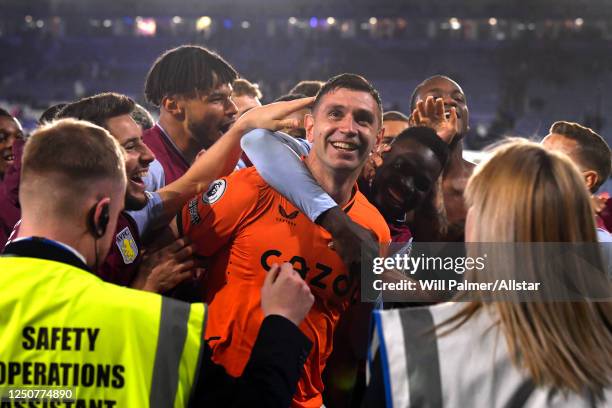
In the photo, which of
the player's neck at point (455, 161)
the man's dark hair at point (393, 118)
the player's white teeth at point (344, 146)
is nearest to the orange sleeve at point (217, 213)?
the player's white teeth at point (344, 146)

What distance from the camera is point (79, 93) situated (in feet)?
53.9

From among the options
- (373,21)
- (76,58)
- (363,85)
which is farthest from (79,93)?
(363,85)

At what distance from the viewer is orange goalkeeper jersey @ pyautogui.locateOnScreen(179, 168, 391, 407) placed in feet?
6.67

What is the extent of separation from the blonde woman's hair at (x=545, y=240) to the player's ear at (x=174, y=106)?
61.3 inches

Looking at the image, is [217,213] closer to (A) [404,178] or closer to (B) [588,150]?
(A) [404,178]

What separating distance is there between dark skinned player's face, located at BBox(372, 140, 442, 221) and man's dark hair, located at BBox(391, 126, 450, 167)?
0.04 ft

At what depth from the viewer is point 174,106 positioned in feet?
8.47

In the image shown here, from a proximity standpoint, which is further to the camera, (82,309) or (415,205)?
(415,205)

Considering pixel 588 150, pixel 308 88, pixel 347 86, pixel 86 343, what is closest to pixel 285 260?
pixel 347 86

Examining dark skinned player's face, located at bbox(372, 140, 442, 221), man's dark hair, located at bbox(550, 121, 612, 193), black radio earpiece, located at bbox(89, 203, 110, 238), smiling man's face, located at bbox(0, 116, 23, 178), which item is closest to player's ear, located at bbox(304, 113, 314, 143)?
dark skinned player's face, located at bbox(372, 140, 442, 221)

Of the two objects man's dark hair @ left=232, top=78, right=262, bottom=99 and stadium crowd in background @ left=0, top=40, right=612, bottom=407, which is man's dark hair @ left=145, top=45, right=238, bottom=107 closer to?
stadium crowd in background @ left=0, top=40, right=612, bottom=407

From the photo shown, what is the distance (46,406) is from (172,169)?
1.37 m

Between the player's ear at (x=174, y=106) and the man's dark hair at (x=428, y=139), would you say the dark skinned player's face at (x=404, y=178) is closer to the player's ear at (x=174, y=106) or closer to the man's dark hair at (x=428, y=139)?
A: the man's dark hair at (x=428, y=139)

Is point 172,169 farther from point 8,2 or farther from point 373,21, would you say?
point 8,2
